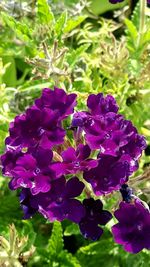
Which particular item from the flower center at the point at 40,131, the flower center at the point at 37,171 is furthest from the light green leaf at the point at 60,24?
the flower center at the point at 37,171

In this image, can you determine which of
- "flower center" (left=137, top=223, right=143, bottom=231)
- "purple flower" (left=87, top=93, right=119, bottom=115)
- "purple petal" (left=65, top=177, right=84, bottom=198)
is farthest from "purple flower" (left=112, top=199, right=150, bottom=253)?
"purple flower" (left=87, top=93, right=119, bottom=115)

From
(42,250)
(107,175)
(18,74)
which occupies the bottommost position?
(42,250)

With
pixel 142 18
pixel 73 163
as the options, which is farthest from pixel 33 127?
pixel 142 18

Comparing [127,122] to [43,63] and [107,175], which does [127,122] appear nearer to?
[107,175]

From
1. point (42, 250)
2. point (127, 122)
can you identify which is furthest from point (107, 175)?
point (42, 250)

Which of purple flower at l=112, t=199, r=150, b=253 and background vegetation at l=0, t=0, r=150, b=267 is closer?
purple flower at l=112, t=199, r=150, b=253

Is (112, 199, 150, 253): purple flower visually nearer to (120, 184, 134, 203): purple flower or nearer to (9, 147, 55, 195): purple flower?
(120, 184, 134, 203): purple flower

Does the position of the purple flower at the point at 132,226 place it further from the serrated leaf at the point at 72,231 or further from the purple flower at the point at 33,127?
the serrated leaf at the point at 72,231
